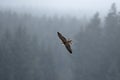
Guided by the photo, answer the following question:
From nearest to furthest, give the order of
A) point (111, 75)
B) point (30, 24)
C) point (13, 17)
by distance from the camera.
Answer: point (111, 75), point (30, 24), point (13, 17)

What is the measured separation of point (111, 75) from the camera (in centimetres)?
5988

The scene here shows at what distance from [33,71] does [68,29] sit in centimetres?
4056

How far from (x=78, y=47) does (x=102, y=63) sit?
4.67 metres

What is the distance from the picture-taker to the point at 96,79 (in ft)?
202

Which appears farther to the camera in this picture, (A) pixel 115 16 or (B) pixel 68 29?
(B) pixel 68 29

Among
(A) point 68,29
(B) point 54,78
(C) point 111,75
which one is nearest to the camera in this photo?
(C) point 111,75

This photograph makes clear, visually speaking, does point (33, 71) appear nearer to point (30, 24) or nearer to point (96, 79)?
point (96, 79)

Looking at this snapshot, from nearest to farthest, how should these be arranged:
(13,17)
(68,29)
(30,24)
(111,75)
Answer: (111,75) → (68,29) → (30,24) → (13,17)

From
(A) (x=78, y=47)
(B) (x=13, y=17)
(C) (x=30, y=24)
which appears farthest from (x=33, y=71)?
(B) (x=13, y=17)

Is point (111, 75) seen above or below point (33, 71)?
below

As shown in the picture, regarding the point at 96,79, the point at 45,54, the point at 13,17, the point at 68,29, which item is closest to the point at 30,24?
the point at 13,17

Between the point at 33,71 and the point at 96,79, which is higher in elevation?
the point at 33,71

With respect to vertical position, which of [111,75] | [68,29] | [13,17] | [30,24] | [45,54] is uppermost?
[13,17]

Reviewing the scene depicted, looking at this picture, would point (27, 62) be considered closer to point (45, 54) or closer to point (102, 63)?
point (45, 54)
